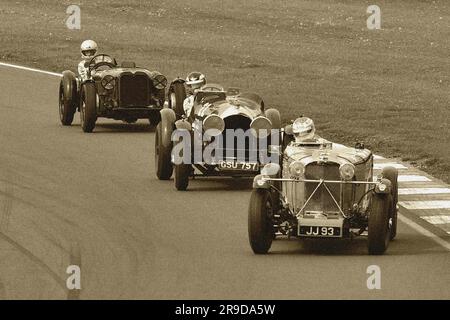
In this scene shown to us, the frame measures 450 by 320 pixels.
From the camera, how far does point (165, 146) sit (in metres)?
23.0

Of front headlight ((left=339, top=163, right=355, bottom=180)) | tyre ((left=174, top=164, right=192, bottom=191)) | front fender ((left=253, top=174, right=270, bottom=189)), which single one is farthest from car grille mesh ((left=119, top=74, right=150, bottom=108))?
front fender ((left=253, top=174, right=270, bottom=189))

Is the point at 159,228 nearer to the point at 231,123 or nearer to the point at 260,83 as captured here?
the point at 231,123

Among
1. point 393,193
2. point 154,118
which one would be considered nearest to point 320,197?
point 393,193

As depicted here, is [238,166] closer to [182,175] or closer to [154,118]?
[182,175]

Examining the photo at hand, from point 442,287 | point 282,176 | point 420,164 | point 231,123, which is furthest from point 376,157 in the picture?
point 442,287

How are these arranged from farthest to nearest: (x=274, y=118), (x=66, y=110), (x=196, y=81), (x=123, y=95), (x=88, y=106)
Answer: (x=66, y=110) → (x=123, y=95) → (x=88, y=106) → (x=196, y=81) → (x=274, y=118)

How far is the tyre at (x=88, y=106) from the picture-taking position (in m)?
27.8

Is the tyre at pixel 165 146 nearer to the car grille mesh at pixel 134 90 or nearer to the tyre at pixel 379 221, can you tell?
the car grille mesh at pixel 134 90

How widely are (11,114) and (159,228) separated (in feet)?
37.8

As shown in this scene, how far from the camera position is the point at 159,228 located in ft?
65.1

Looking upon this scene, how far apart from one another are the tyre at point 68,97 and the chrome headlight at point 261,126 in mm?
7362

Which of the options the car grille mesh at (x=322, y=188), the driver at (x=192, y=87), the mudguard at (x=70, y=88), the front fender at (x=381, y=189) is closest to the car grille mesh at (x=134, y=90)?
the mudguard at (x=70, y=88)

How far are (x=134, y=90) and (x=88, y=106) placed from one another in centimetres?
94

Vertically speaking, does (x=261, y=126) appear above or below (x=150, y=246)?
above
